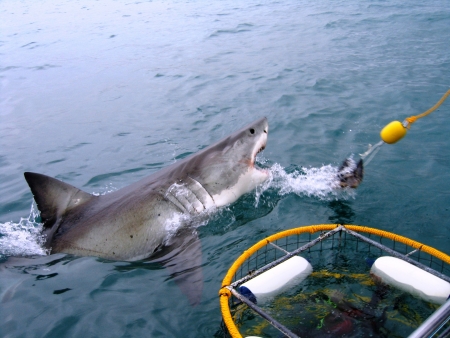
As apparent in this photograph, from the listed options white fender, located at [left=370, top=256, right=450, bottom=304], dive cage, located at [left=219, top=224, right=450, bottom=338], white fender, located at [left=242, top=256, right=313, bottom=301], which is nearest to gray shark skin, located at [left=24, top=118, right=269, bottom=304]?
dive cage, located at [left=219, top=224, right=450, bottom=338]

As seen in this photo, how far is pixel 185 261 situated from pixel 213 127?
4454mm

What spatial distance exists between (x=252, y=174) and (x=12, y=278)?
8.51 feet

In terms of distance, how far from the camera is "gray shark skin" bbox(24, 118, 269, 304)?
441 centimetres

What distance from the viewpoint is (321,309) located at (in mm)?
3377

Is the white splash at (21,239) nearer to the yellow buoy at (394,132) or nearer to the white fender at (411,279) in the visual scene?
the white fender at (411,279)

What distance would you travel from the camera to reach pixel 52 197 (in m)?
4.55

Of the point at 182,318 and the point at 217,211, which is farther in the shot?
the point at 217,211

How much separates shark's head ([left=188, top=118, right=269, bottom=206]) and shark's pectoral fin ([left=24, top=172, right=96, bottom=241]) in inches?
49.8

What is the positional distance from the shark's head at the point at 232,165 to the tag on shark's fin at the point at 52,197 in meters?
1.26

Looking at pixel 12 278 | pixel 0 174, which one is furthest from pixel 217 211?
pixel 0 174

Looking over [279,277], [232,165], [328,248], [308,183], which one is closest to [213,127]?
[308,183]

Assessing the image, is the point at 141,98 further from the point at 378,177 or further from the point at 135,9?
the point at 135,9

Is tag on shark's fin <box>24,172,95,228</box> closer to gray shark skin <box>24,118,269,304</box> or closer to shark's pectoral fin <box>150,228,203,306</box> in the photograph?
gray shark skin <box>24,118,269,304</box>

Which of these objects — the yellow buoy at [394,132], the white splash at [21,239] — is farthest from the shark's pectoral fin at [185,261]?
the yellow buoy at [394,132]
